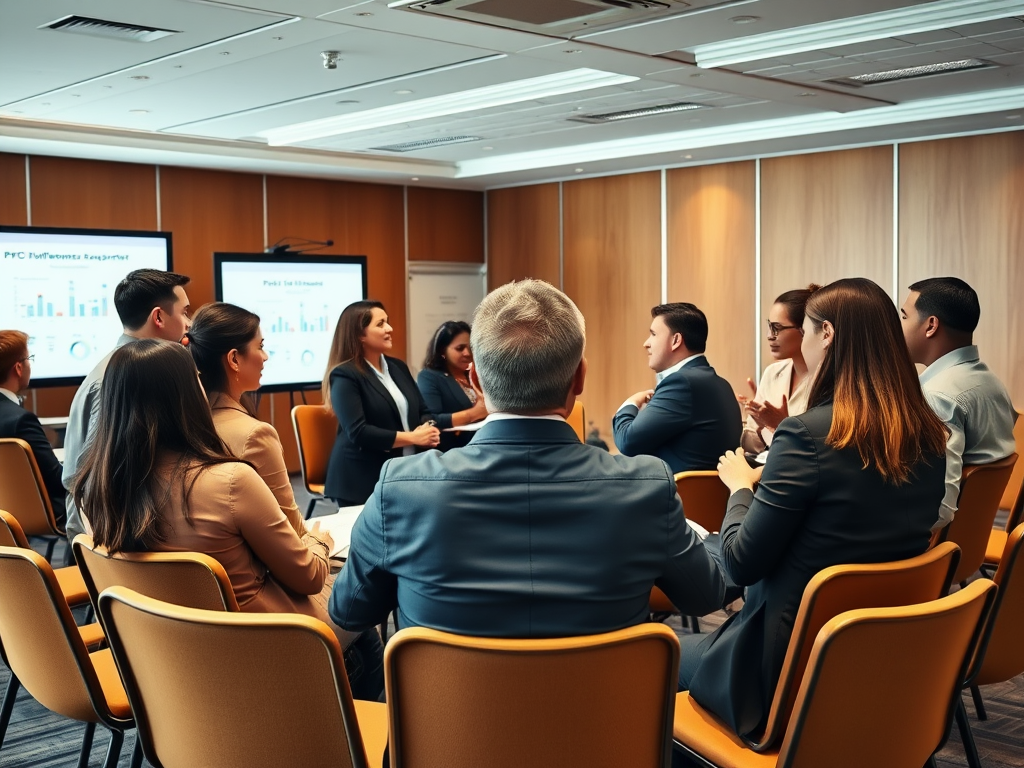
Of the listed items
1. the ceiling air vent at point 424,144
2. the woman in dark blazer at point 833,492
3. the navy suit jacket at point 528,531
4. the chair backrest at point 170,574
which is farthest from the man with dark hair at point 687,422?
the ceiling air vent at point 424,144

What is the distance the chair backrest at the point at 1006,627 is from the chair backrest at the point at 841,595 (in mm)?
312

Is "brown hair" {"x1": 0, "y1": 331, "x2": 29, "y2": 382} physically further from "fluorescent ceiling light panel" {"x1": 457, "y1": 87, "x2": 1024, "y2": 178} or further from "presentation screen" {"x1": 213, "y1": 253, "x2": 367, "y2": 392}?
"fluorescent ceiling light panel" {"x1": 457, "y1": 87, "x2": 1024, "y2": 178}

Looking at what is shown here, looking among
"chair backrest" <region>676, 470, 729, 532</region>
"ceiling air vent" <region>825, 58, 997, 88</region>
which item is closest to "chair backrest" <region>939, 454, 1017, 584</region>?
"chair backrest" <region>676, 470, 729, 532</region>

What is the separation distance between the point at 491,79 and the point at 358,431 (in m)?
2.38

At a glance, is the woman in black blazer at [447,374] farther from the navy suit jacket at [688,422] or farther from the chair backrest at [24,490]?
the chair backrest at [24,490]

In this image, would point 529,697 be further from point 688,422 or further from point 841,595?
point 688,422

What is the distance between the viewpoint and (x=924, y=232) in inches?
307

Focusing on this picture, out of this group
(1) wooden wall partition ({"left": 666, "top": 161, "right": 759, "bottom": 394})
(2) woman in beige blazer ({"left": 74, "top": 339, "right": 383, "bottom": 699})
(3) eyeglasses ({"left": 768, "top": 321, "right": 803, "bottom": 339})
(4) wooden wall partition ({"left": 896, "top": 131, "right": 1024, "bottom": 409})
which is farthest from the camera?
(1) wooden wall partition ({"left": 666, "top": 161, "right": 759, "bottom": 394})

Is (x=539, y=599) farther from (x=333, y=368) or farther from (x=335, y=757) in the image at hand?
(x=333, y=368)

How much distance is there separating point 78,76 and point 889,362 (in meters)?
5.06

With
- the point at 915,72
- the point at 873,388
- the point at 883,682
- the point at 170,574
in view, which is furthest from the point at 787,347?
the point at 170,574

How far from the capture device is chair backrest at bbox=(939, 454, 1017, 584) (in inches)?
130

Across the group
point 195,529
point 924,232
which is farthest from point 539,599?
point 924,232

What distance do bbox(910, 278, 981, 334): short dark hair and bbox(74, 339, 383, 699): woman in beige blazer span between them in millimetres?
2432
